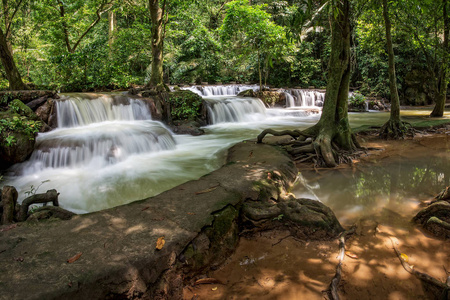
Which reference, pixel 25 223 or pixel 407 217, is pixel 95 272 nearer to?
pixel 25 223

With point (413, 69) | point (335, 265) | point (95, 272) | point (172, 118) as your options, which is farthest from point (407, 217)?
point (413, 69)

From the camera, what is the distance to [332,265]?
289cm

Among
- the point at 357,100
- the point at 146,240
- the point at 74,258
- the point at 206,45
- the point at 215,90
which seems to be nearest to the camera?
the point at 74,258

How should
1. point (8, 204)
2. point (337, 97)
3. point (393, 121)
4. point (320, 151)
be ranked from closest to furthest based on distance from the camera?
1. point (8, 204)
2. point (320, 151)
3. point (337, 97)
4. point (393, 121)

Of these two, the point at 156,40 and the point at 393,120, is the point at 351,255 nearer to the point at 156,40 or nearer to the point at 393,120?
the point at 393,120

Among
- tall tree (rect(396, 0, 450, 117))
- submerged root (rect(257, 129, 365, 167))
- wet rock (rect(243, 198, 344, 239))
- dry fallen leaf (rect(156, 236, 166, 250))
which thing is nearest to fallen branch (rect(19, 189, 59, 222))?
dry fallen leaf (rect(156, 236, 166, 250))

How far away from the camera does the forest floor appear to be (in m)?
2.54

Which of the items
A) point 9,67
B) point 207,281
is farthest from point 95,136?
point 207,281

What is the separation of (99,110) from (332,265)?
10.00 m

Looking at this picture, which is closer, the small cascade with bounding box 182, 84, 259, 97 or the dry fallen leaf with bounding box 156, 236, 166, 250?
the dry fallen leaf with bounding box 156, 236, 166, 250

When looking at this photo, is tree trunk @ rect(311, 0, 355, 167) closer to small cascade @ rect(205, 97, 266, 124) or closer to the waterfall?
the waterfall

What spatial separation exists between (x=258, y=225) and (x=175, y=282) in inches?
55.5

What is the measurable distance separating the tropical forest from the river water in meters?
0.05

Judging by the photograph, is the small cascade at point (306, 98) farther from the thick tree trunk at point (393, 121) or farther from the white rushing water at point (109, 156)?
the thick tree trunk at point (393, 121)
